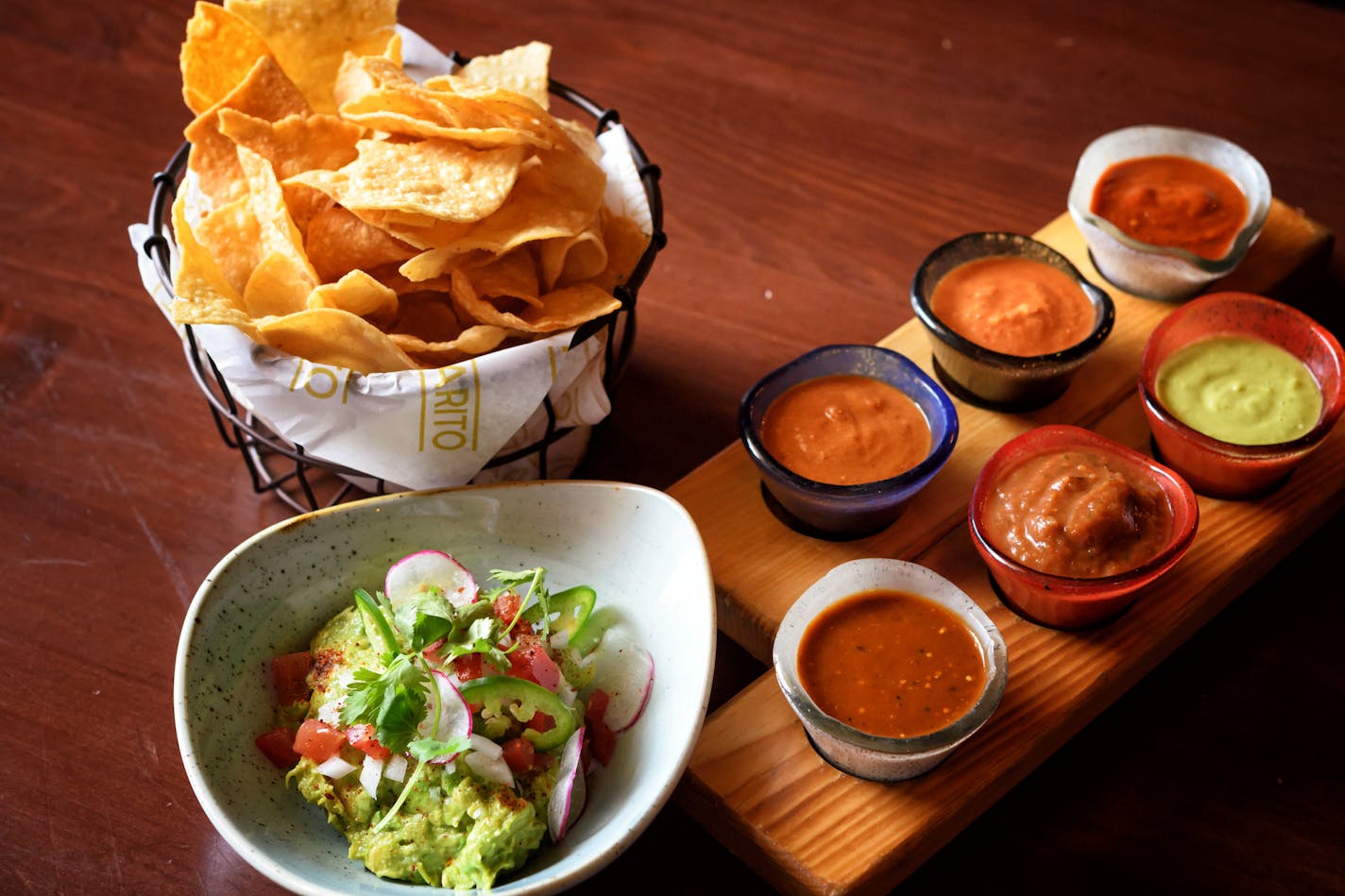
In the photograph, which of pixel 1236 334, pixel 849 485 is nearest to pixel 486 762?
A: pixel 849 485

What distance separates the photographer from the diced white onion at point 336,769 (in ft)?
4.38

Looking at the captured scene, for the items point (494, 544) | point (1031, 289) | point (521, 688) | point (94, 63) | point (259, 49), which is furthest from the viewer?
point (94, 63)

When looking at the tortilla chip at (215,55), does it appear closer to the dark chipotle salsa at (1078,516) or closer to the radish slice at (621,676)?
the radish slice at (621,676)

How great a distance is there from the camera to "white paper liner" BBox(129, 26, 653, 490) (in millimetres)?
1462

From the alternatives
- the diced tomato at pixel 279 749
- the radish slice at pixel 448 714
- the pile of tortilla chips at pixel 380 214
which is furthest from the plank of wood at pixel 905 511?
the diced tomato at pixel 279 749

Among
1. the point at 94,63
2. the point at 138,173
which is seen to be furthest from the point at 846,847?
the point at 94,63

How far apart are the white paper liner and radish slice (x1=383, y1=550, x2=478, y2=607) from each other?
0.44 feet

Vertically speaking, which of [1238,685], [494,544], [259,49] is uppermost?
[259,49]

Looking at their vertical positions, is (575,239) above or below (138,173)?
above

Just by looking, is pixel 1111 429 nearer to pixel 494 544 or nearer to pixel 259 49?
pixel 494 544

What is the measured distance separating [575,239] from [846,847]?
787 millimetres

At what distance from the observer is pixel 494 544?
159cm

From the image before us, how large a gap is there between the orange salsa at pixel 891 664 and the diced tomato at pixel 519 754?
1.04ft

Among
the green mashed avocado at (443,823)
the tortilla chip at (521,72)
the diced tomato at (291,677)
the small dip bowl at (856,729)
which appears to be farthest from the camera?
the tortilla chip at (521,72)
